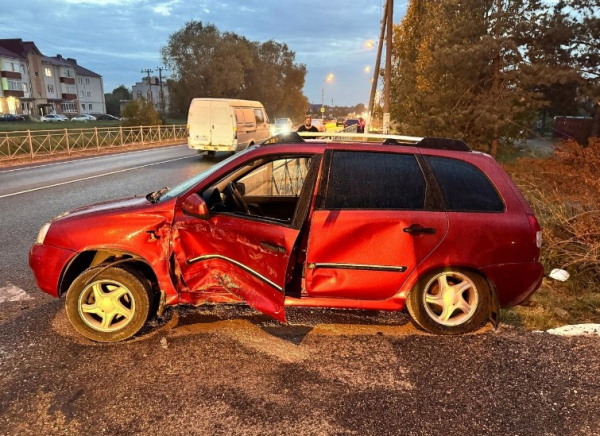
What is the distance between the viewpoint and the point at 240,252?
3.26 meters

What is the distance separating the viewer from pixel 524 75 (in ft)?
52.3

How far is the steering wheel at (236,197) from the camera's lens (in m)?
3.78

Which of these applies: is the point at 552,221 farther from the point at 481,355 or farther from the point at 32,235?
the point at 32,235

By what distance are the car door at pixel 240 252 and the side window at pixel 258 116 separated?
705 inches

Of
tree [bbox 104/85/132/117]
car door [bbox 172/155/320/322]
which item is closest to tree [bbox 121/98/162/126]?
car door [bbox 172/155/320/322]

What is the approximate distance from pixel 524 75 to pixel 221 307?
16125 millimetres

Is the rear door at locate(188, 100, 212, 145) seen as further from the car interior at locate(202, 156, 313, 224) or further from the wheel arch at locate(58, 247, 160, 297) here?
the wheel arch at locate(58, 247, 160, 297)

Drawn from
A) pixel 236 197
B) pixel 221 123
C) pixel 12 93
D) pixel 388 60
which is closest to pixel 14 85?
pixel 12 93

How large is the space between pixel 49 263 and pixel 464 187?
3.38m

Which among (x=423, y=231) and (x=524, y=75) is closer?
(x=423, y=231)

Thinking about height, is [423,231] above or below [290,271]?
above

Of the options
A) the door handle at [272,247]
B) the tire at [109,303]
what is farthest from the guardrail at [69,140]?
the door handle at [272,247]

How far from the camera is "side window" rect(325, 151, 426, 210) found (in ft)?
11.0

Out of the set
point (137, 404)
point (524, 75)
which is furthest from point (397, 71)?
point (137, 404)
